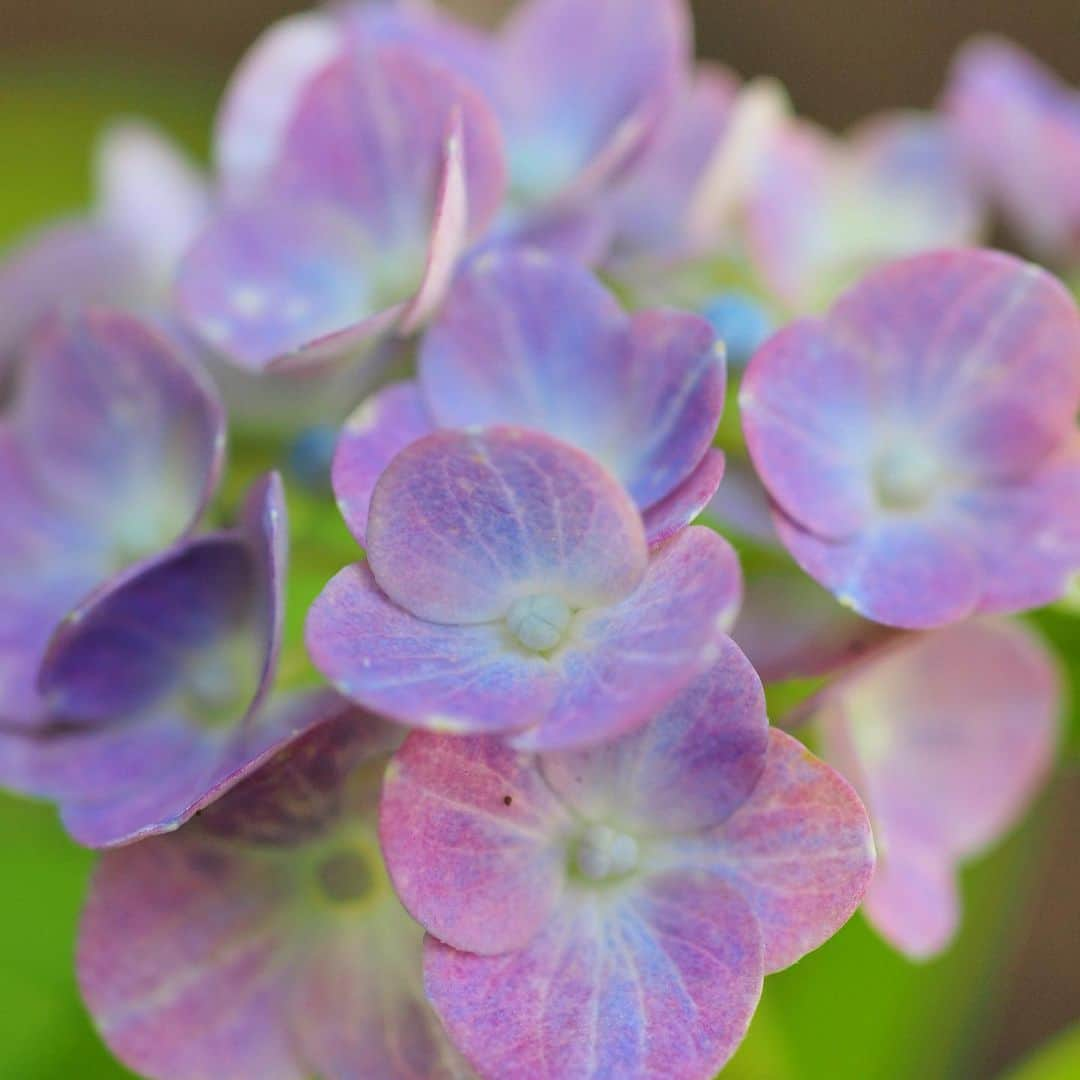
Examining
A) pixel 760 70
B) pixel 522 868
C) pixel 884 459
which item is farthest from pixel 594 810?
pixel 760 70

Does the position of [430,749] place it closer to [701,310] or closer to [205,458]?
[205,458]

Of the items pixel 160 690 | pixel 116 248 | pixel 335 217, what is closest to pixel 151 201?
pixel 116 248

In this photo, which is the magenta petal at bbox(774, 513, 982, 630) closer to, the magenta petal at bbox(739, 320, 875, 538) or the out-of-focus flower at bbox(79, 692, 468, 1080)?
the magenta petal at bbox(739, 320, 875, 538)

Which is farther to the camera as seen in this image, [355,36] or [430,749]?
[355,36]

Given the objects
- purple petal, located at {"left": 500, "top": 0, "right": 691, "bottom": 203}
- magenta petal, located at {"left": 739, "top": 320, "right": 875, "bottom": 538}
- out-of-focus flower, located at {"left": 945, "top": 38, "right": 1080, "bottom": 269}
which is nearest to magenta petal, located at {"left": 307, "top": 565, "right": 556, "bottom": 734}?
magenta petal, located at {"left": 739, "top": 320, "right": 875, "bottom": 538}

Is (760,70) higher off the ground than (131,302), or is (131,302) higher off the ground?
(131,302)

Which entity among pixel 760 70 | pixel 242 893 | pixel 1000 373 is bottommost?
pixel 760 70
